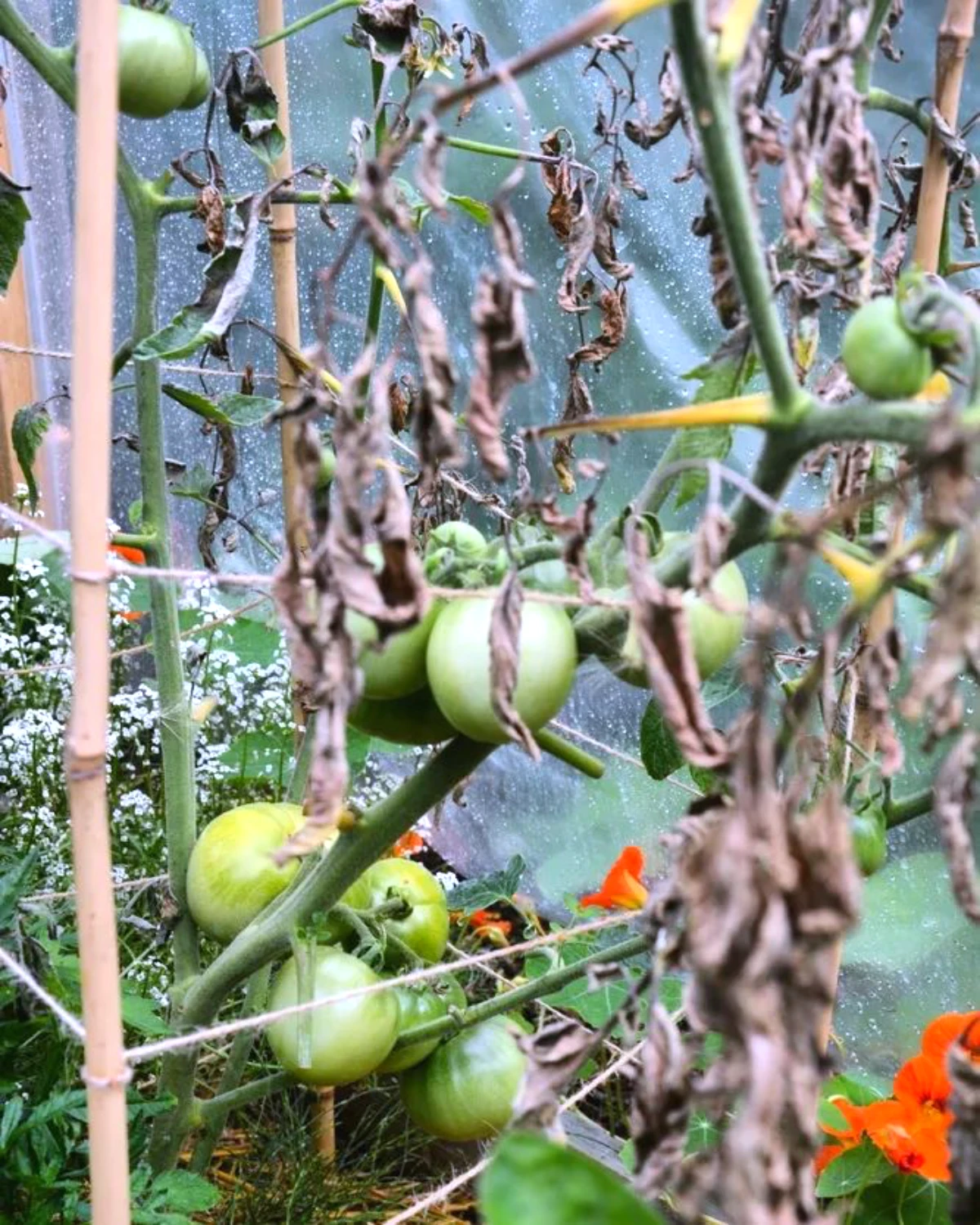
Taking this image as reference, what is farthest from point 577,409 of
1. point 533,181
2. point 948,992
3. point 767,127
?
point 948,992

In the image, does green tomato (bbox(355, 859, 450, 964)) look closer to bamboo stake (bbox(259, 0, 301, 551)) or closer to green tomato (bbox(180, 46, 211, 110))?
bamboo stake (bbox(259, 0, 301, 551))

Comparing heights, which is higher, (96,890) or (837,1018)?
→ (96,890)

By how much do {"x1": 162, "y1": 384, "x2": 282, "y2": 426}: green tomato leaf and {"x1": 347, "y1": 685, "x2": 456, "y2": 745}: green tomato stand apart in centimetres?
30

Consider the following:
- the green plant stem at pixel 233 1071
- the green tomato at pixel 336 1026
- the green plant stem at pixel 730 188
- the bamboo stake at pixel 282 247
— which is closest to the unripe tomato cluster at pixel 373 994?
the green tomato at pixel 336 1026

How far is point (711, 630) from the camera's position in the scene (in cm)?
52

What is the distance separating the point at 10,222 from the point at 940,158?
65 centimetres

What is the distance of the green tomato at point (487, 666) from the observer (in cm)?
51

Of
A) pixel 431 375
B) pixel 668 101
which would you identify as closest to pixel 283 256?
pixel 668 101

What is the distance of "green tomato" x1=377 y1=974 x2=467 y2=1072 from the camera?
2.90 feet

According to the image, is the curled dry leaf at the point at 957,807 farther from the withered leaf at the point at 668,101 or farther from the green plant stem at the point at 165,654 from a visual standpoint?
the green plant stem at the point at 165,654

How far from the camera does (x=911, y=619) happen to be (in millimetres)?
1321

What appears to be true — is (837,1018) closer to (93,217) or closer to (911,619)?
(911,619)

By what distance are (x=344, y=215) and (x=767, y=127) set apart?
4.79 feet

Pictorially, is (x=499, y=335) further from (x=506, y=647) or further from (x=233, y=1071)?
(x=233, y=1071)
